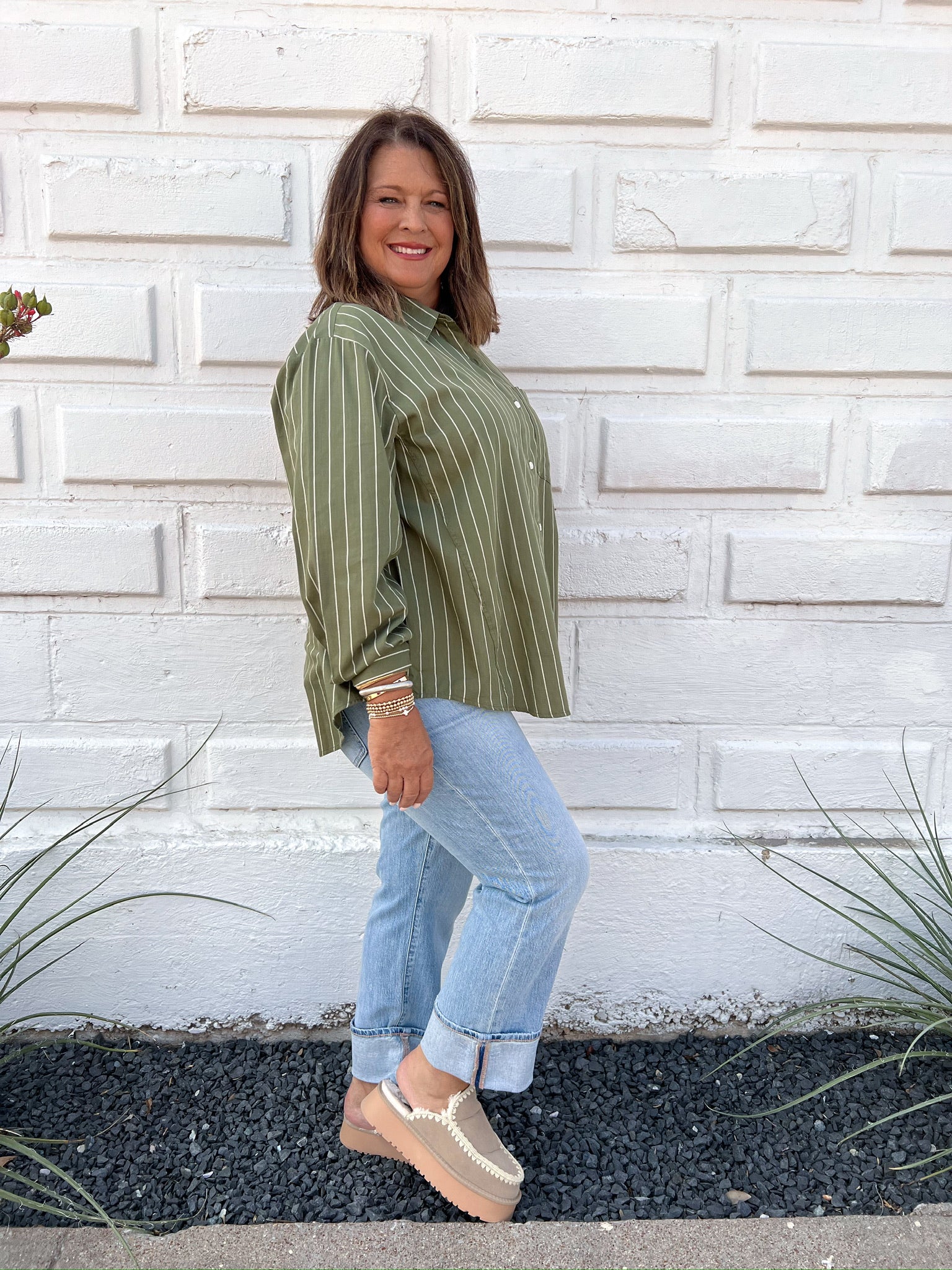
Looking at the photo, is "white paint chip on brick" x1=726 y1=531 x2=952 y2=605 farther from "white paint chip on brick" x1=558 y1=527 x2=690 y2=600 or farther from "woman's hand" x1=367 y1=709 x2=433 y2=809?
"woman's hand" x1=367 y1=709 x2=433 y2=809

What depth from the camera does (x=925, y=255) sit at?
8.13 ft

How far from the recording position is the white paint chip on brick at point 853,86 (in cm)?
238

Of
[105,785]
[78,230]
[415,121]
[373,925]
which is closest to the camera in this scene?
[415,121]

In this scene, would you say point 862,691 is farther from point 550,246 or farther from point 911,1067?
point 550,246

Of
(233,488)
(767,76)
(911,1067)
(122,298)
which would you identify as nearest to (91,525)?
(233,488)

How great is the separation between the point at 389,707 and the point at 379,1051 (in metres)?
0.97

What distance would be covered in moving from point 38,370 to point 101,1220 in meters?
1.96

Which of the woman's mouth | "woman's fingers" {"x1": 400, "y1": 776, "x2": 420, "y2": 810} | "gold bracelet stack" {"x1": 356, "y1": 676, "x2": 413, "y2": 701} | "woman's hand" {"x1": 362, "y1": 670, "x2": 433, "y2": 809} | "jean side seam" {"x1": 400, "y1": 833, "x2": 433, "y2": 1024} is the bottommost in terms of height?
"jean side seam" {"x1": 400, "y1": 833, "x2": 433, "y2": 1024}

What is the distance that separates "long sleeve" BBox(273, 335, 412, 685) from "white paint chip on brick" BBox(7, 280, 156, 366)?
0.92m

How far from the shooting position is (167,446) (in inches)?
96.4

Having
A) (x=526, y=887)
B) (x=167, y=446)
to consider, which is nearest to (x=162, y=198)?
(x=167, y=446)

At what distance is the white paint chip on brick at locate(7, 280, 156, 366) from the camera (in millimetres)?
2383

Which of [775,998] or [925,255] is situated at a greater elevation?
[925,255]

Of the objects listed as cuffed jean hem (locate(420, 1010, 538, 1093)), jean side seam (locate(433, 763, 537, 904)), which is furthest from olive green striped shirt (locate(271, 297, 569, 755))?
cuffed jean hem (locate(420, 1010, 538, 1093))
